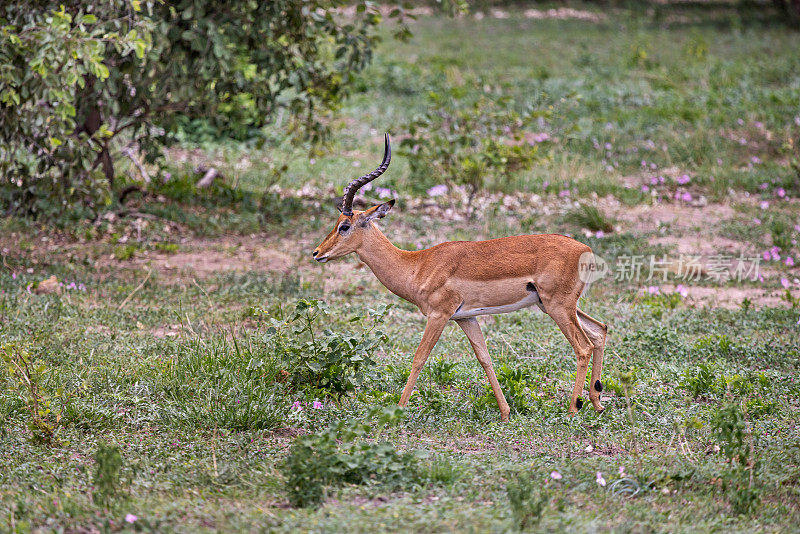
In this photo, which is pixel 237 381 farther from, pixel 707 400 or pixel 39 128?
pixel 39 128

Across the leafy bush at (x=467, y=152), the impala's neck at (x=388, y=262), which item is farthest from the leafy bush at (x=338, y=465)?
the leafy bush at (x=467, y=152)

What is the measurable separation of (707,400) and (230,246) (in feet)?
19.0

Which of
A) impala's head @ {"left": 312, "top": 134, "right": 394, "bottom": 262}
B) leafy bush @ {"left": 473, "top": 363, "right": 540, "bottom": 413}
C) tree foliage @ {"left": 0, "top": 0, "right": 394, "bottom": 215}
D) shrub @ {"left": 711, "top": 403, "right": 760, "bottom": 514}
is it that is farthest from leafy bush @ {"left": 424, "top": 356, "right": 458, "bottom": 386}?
tree foliage @ {"left": 0, "top": 0, "right": 394, "bottom": 215}

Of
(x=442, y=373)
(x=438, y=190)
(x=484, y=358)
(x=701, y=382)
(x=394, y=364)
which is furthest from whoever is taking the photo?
(x=438, y=190)

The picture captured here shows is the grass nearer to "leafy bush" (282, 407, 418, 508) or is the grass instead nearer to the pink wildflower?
"leafy bush" (282, 407, 418, 508)

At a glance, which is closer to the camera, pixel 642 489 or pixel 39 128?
pixel 642 489

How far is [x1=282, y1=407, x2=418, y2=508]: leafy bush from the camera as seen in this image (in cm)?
435

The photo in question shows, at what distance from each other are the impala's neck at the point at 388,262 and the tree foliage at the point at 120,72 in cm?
279

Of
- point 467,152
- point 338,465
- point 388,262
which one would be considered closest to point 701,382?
point 388,262

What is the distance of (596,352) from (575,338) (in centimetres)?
26

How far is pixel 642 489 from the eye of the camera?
14.8 ft

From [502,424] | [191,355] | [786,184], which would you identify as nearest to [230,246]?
[191,355]

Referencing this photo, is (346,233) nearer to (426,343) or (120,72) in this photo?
(426,343)

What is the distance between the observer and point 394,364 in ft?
22.1
